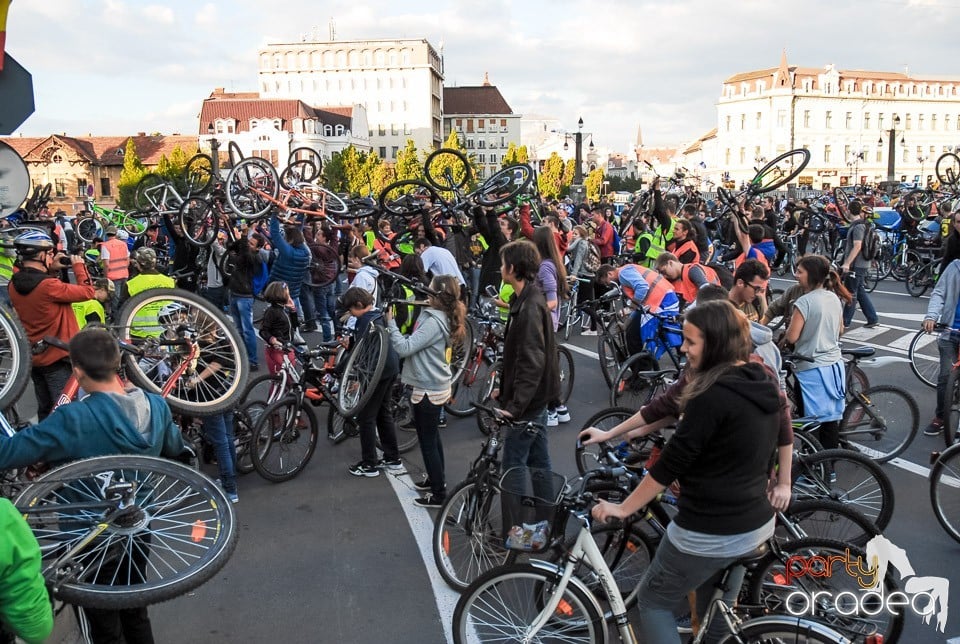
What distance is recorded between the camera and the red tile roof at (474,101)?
128375mm

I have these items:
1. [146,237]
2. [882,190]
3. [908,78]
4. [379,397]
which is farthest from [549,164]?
[908,78]

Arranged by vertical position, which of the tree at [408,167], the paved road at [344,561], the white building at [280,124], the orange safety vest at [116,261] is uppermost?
the white building at [280,124]

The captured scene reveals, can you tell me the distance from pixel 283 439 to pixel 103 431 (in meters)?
3.17

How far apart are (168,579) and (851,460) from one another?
395cm

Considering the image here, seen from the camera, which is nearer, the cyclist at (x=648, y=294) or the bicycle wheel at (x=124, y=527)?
the bicycle wheel at (x=124, y=527)

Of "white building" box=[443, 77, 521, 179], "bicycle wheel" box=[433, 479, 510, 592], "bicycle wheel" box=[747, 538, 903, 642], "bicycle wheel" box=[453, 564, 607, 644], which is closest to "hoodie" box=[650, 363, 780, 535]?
"bicycle wheel" box=[453, 564, 607, 644]

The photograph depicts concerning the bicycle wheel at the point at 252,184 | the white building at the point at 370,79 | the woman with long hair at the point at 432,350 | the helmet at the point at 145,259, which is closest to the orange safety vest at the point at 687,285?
the woman with long hair at the point at 432,350

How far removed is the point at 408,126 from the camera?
366 feet

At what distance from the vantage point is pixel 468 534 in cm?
424

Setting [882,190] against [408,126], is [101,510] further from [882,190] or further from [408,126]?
[408,126]

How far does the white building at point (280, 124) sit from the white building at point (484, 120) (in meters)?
31.3

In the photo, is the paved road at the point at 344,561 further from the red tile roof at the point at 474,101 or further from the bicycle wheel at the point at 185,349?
the red tile roof at the point at 474,101

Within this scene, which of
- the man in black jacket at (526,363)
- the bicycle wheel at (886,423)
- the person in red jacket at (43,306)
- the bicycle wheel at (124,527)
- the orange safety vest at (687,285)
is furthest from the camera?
the orange safety vest at (687,285)

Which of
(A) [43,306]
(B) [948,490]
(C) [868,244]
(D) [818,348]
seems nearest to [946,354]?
(D) [818,348]
